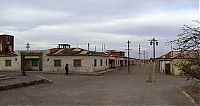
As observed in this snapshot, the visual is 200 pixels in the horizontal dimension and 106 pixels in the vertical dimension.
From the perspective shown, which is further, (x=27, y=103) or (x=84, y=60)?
(x=84, y=60)

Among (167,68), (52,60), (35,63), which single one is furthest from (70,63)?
(167,68)

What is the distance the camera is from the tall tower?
190 feet

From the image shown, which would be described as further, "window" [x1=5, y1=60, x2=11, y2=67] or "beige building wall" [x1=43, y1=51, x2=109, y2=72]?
"window" [x1=5, y1=60, x2=11, y2=67]

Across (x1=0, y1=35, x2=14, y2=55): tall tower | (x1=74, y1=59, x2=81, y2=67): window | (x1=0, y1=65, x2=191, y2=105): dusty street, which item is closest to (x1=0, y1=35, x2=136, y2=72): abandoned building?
(x1=74, y1=59, x2=81, y2=67): window

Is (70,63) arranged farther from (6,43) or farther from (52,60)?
(6,43)

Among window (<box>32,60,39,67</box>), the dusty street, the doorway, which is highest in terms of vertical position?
window (<box>32,60,39,67</box>)

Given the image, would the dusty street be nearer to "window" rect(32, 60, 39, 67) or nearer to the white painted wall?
"window" rect(32, 60, 39, 67)

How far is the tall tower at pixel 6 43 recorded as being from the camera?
57906 mm

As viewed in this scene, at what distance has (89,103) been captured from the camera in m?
14.0

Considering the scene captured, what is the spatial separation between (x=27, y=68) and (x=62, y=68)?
5933mm

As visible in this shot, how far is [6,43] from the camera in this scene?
58562 mm

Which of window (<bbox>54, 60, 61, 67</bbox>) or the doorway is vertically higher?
window (<bbox>54, 60, 61, 67</bbox>)

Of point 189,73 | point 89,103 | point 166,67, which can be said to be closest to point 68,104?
point 89,103

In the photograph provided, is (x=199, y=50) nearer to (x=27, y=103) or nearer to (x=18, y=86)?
(x=27, y=103)
